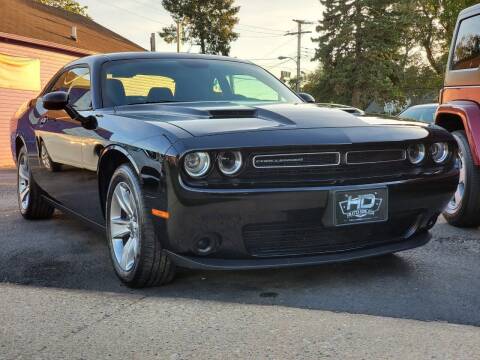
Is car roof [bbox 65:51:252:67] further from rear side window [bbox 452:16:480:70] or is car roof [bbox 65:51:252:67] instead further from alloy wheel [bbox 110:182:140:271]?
rear side window [bbox 452:16:480:70]

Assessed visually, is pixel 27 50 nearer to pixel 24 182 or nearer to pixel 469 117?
pixel 24 182

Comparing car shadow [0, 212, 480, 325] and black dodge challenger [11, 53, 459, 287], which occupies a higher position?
black dodge challenger [11, 53, 459, 287]

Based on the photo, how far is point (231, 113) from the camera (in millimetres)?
3357

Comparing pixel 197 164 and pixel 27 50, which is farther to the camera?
pixel 27 50

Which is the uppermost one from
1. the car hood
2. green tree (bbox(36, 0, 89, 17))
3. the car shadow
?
green tree (bbox(36, 0, 89, 17))

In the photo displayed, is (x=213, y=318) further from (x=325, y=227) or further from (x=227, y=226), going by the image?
(x=325, y=227)

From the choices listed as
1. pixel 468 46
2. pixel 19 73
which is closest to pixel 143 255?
pixel 468 46

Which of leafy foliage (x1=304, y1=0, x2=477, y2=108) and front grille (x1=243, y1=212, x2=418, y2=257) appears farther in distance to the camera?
leafy foliage (x1=304, y1=0, x2=477, y2=108)

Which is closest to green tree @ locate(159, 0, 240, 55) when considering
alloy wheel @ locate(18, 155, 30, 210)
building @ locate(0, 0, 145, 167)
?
building @ locate(0, 0, 145, 167)

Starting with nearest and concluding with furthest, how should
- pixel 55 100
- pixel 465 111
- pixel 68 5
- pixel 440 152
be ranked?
pixel 440 152
pixel 55 100
pixel 465 111
pixel 68 5

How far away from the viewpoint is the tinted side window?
167 inches

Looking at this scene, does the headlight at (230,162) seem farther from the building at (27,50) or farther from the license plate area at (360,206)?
the building at (27,50)

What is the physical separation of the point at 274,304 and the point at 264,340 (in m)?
0.49

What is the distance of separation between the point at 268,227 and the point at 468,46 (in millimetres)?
3080
